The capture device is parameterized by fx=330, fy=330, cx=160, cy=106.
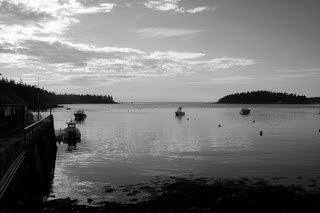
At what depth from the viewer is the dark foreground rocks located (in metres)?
21.3

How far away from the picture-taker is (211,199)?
23391 mm

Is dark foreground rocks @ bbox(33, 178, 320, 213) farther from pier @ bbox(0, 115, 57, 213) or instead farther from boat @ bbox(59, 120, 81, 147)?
boat @ bbox(59, 120, 81, 147)

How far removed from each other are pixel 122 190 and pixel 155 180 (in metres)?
4.21

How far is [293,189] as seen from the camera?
26016 millimetres

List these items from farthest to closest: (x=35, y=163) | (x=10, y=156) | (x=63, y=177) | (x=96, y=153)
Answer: (x=96, y=153), (x=63, y=177), (x=35, y=163), (x=10, y=156)

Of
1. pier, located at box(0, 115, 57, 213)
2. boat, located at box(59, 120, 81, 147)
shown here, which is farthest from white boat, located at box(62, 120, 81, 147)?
pier, located at box(0, 115, 57, 213)

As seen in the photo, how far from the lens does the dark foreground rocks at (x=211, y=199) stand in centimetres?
2133

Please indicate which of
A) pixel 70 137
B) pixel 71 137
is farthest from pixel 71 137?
Answer: pixel 70 137

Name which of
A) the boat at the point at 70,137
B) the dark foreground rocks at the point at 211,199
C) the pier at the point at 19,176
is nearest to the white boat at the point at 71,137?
the boat at the point at 70,137

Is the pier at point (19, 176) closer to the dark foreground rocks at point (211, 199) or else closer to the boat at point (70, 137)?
the dark foreground rocks at point (211, 199)

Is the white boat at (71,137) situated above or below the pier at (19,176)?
below

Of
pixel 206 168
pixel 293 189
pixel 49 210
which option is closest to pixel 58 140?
pixel 206 168

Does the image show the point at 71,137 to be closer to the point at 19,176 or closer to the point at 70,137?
the point at 70,137

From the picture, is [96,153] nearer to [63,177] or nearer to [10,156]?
[63,177]
